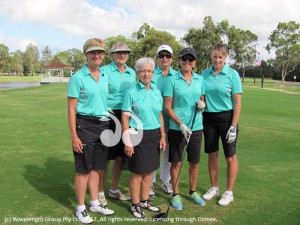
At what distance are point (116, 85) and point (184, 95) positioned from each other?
0.85 meters

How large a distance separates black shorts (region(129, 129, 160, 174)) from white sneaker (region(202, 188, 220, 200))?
102cm

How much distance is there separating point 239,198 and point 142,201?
1.35m

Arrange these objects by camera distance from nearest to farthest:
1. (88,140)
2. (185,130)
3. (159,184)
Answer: (88,140), (185,130), (159,184)

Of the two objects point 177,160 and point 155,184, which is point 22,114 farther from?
point 177,160

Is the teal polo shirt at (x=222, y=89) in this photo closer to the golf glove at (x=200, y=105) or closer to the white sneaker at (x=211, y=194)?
the golf glove at (x=200, y=105)

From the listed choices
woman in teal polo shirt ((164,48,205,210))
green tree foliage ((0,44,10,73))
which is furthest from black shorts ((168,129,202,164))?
green tree foliage ((0,44,10,73))

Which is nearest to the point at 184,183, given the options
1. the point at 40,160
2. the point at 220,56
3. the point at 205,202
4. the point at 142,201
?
the point at 205,202

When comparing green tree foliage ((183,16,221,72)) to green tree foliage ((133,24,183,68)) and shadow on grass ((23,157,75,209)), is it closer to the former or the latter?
green tree foliage ((133,24,183,68))

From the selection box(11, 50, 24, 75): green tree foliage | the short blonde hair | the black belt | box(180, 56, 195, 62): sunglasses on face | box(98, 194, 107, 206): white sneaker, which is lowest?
box(98, 194, 107, 206): white sneaker

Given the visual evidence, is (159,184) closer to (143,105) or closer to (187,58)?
(143,105)

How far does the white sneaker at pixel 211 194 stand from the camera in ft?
14.4

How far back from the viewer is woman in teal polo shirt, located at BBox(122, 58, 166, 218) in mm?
3682

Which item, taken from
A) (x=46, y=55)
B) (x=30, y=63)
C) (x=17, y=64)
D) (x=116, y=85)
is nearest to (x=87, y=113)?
(x=116, y=85)

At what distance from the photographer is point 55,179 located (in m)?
5.05
